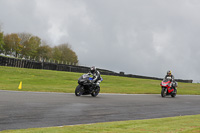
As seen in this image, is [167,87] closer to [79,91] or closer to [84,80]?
[79,91]

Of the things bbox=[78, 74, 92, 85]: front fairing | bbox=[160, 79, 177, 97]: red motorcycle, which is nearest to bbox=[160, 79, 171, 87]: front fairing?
bbox=[160, 79, 177, 97]: red motorcycle

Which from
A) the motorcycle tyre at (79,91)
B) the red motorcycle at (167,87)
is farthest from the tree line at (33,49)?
the motorcycle tyre at (79,91)

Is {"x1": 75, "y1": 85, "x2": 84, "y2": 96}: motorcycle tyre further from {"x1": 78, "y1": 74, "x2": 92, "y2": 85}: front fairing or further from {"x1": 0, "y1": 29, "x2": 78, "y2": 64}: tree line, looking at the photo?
{"x1": 0, "y1": 29, "x2": 78, "y2": 64}: tree line

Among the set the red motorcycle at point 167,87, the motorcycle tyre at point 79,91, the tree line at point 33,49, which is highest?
the tree line at point 33,49

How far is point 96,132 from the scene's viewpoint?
6.07 meters

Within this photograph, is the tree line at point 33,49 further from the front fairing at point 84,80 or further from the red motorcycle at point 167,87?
the front fairing at point 84,80

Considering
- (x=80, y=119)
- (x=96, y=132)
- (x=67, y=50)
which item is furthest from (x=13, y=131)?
(x=67, y=50)

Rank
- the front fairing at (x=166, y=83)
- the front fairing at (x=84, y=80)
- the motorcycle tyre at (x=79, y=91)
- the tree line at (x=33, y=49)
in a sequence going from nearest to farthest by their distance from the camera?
the front fairing at (x=84, y=80)
the motorcycle tyre at (x=79, y=91)
the front fairing at (x=166, y=83)
the tree line at (x=33, y=49)

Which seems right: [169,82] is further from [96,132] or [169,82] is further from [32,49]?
[32,49]

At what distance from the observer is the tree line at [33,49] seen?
101m

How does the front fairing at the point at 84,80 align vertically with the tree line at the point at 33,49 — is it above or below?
below

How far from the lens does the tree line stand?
333 feet

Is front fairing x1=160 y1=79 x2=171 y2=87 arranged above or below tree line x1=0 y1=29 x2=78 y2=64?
below

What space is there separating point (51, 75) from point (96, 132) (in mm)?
31937
